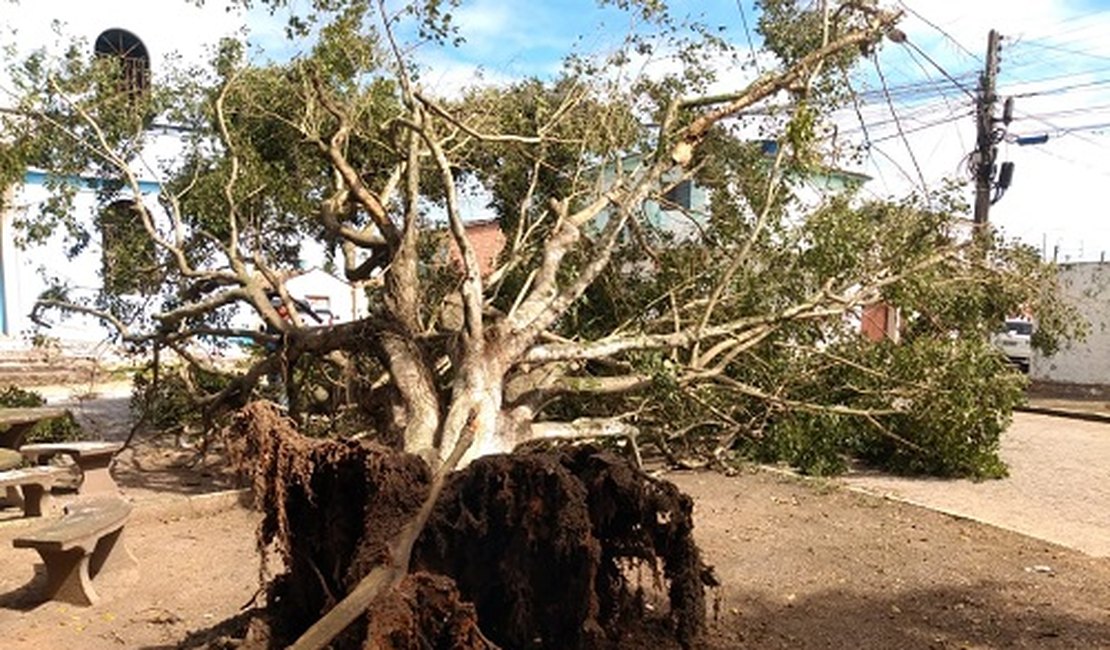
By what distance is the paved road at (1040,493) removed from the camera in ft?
22.4

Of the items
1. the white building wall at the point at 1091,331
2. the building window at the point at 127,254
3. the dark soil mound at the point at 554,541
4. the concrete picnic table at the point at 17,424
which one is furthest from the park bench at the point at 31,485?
the white building wall at the point at 1091,331

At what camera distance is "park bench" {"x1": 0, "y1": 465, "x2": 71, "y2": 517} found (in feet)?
19.9

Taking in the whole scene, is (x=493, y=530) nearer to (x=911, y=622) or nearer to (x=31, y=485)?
(x=911, y=622)

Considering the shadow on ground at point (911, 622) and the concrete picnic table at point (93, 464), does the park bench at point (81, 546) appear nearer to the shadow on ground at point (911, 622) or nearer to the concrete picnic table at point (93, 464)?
the concrete picnic table at point (93, 464)

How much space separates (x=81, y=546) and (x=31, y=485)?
7.85 ft

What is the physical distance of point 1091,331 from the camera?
18.3 metres

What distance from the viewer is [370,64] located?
840 cm

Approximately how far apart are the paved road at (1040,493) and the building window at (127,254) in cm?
730

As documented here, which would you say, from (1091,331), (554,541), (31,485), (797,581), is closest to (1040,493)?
(797,581)

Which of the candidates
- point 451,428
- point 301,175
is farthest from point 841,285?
point 301,175

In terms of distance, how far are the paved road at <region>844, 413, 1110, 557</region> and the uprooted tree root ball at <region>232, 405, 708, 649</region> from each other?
4146 millimetres

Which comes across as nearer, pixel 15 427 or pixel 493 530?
pixel 493 530

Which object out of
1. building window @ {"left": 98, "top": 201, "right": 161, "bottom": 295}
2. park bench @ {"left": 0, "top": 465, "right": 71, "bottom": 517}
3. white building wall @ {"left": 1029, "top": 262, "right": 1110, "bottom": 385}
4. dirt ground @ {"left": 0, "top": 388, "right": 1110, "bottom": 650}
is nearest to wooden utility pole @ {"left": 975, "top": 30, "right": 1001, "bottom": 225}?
white building wall @ {"left": 1029, "top": 262, "right": 1110, "bottom": 385}

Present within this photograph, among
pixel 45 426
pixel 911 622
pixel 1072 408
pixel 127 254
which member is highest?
pixel 127 254
